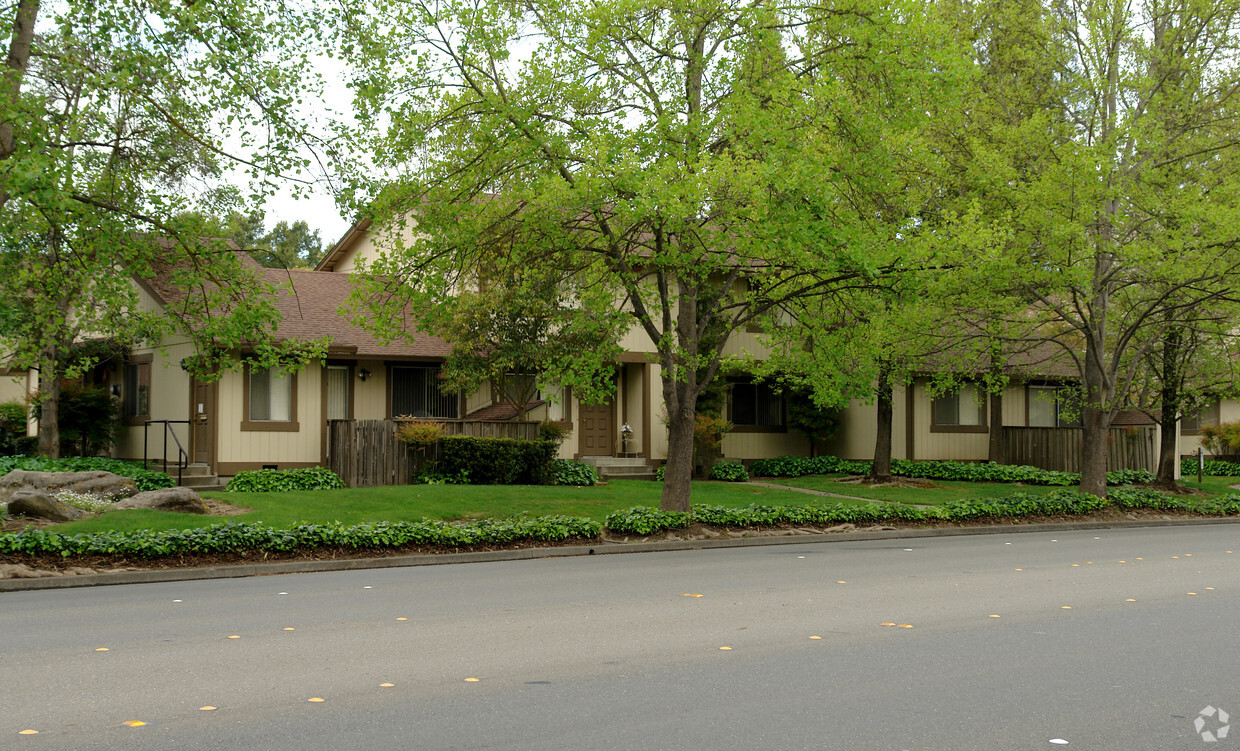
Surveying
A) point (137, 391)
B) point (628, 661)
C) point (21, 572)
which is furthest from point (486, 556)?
point (137, 391)

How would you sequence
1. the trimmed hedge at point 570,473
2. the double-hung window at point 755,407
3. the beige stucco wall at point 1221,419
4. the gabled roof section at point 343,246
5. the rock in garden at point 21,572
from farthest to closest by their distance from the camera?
the beige stucco wall at point 1221,419, the gabled roof section at point 343,246, the double-hung window at point 755,407, the trimmed hedge at point 570,473, the rock in garden at point 21,572

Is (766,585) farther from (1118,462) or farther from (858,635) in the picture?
(1118,462)

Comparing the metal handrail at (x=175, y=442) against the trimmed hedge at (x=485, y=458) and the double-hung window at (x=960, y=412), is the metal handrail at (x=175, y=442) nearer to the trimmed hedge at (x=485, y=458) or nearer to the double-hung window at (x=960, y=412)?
the trimmed hedge at (x=485, y=458)

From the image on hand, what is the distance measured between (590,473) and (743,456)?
7.17 metres

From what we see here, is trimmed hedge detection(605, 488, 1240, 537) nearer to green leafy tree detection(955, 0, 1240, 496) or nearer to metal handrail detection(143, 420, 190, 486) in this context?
green leafy tree detection(955, 0, 1240, 496)

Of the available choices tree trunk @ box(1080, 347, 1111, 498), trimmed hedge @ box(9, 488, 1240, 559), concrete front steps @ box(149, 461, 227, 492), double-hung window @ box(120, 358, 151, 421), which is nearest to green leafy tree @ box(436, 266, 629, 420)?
trimmed hedge @ box(9, 488, 1240, 559)

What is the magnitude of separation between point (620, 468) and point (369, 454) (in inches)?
271

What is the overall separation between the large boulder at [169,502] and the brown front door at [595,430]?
11.9 meters

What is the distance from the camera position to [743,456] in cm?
3012

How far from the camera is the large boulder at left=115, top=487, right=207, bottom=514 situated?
16.7 m

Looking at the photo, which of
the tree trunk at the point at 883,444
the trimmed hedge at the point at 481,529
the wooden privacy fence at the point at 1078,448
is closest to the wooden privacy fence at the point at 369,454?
the trimmed hedge at the point at 481,529

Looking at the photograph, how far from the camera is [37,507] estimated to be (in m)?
14.6

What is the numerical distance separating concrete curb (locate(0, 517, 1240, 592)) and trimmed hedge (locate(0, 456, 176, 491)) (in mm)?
7899

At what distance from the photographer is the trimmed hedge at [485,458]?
2255 cm
